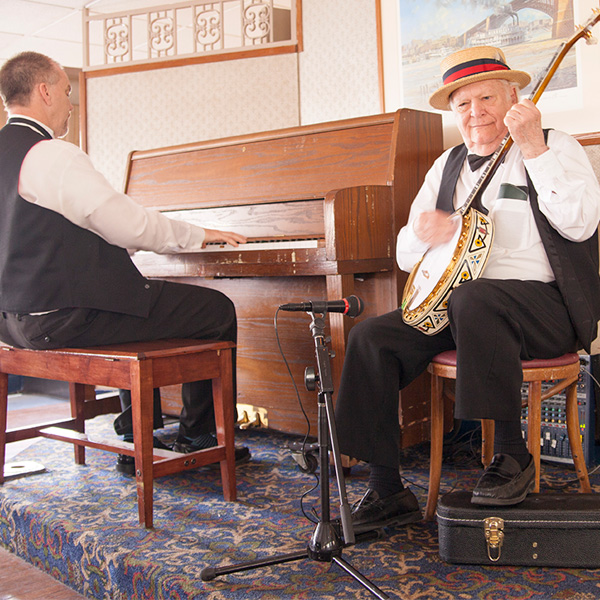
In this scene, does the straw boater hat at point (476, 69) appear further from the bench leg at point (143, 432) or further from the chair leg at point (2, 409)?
the chair leg at point (2, 409)

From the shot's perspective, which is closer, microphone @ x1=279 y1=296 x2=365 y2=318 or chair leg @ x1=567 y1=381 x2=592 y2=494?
microphone @ x1=279 y1=296 x2=365 y2=318

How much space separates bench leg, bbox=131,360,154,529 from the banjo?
810mm

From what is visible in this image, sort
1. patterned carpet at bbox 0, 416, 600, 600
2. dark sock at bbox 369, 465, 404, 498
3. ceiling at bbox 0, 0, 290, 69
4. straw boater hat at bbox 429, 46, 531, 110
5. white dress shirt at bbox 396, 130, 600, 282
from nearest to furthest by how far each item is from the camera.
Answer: patterned carpet at bbox 0, 416, 600, 600 → white dress shirt at bbox 396, 130, 600, 282 → dark sock at bbox 369, 465, 404, 498 → straw boater hat at bbox 429, 46, 531, 110 → ceiling at bbox 0, 0, 290, 69

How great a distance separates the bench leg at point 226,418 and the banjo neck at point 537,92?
Answer: 3.01ft

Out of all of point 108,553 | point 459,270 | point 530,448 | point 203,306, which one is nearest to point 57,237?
point 203,306

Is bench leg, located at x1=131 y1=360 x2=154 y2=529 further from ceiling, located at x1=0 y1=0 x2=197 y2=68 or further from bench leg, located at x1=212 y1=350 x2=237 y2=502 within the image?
ceiling, located at x1=0 y1=0 x2=197 y2=68

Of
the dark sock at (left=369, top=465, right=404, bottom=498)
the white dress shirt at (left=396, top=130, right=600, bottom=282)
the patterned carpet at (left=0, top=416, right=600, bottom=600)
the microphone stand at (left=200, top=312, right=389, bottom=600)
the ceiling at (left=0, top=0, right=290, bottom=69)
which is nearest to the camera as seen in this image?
the microphone stand at (left=200, top=312, right=389, bottom=600)

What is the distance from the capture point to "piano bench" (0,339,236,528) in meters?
2.17

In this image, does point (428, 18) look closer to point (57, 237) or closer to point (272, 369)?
point (272, 369)

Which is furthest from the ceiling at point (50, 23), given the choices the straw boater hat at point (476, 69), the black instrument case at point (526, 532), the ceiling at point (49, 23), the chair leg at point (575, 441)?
the black instrument case at point (526, 532)

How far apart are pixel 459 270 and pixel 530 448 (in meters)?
0.53

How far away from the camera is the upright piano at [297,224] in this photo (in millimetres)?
2504

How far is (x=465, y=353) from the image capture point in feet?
6.16

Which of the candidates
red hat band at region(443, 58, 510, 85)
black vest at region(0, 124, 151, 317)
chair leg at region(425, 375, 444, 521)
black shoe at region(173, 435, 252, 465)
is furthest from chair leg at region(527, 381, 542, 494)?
black vest at region(0, 124, 151, 317)
